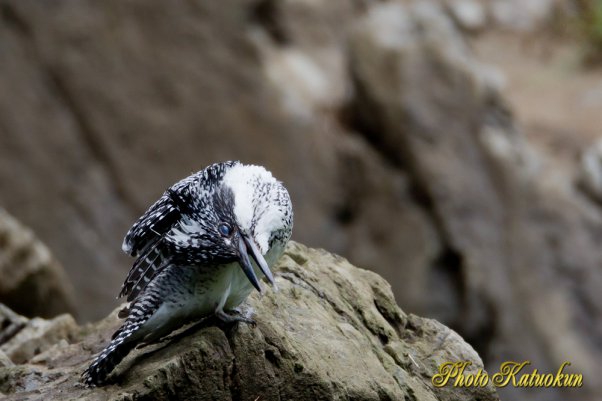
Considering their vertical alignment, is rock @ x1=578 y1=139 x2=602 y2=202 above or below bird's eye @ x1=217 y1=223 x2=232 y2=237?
above

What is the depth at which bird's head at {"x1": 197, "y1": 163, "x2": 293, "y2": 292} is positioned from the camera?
4.52 metres

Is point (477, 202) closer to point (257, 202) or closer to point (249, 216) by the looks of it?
point (257, 202)

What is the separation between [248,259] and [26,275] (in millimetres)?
4231

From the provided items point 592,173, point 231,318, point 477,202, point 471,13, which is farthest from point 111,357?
point 471,13

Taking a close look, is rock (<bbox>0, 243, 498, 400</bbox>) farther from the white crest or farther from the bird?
the white crest

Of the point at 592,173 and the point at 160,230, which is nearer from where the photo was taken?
the point at 160,230

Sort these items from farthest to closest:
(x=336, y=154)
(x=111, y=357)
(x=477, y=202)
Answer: (x=336, y=154), (x=477, y=202), (x=111, y=357)

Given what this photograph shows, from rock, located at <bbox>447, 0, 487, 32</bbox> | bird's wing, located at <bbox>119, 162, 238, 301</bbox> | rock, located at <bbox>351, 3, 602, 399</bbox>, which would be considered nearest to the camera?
bird's wing, located at <bbox>119, 162, 238, 301</bbox>

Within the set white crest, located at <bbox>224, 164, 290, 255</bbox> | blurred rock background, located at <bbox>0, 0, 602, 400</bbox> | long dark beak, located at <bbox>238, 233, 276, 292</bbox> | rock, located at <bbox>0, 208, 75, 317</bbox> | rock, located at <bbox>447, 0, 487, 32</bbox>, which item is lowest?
long dark beak, located at <bbox>238, 233, 276, 292</bbox>

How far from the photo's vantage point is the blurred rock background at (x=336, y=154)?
43.3ft

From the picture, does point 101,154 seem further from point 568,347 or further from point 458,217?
point 568,347

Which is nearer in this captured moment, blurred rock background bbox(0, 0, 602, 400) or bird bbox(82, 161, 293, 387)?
bird bbox(82, 161, 293, 387)

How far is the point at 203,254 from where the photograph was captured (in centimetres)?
458

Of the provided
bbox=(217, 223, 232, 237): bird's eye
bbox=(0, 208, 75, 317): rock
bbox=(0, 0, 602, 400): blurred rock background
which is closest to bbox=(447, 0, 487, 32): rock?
bbox=(0, 0, 602, 400): blurred rock background
